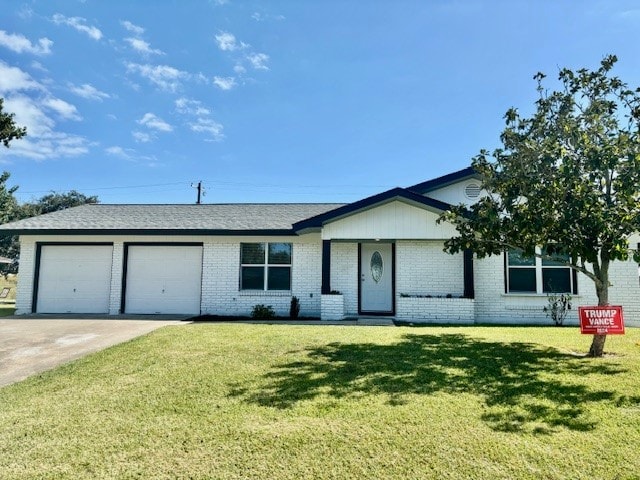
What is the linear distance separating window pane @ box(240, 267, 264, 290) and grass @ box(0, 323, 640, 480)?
638 cm

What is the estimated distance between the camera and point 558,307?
478 inches

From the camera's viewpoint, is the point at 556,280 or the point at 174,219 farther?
the point at 174,219

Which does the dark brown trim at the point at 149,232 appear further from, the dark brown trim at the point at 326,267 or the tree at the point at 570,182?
the tree at the point at 570,182

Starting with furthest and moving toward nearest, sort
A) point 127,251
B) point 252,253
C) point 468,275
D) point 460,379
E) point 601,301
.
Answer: point 127,251 < point 252,253 < point 468,275 < point 601,301 < point 460,379

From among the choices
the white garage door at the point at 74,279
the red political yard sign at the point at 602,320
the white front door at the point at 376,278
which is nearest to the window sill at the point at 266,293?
the white front door at the point at 376,278

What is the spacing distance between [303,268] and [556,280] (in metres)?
8.28

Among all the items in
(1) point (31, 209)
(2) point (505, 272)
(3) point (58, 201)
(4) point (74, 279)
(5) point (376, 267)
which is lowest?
(4) point (74, 279)

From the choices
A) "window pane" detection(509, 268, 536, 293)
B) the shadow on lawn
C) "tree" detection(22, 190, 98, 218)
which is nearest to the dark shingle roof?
the shadow on lawn

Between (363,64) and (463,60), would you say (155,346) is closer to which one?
(363,64)

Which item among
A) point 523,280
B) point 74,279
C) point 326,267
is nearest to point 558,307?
point 523,280

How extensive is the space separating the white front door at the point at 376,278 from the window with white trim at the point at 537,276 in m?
3.77

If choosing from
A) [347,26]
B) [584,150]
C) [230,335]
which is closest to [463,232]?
[584,150]

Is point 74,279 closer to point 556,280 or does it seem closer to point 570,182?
point 570,182

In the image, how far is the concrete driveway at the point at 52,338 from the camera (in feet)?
21.6
